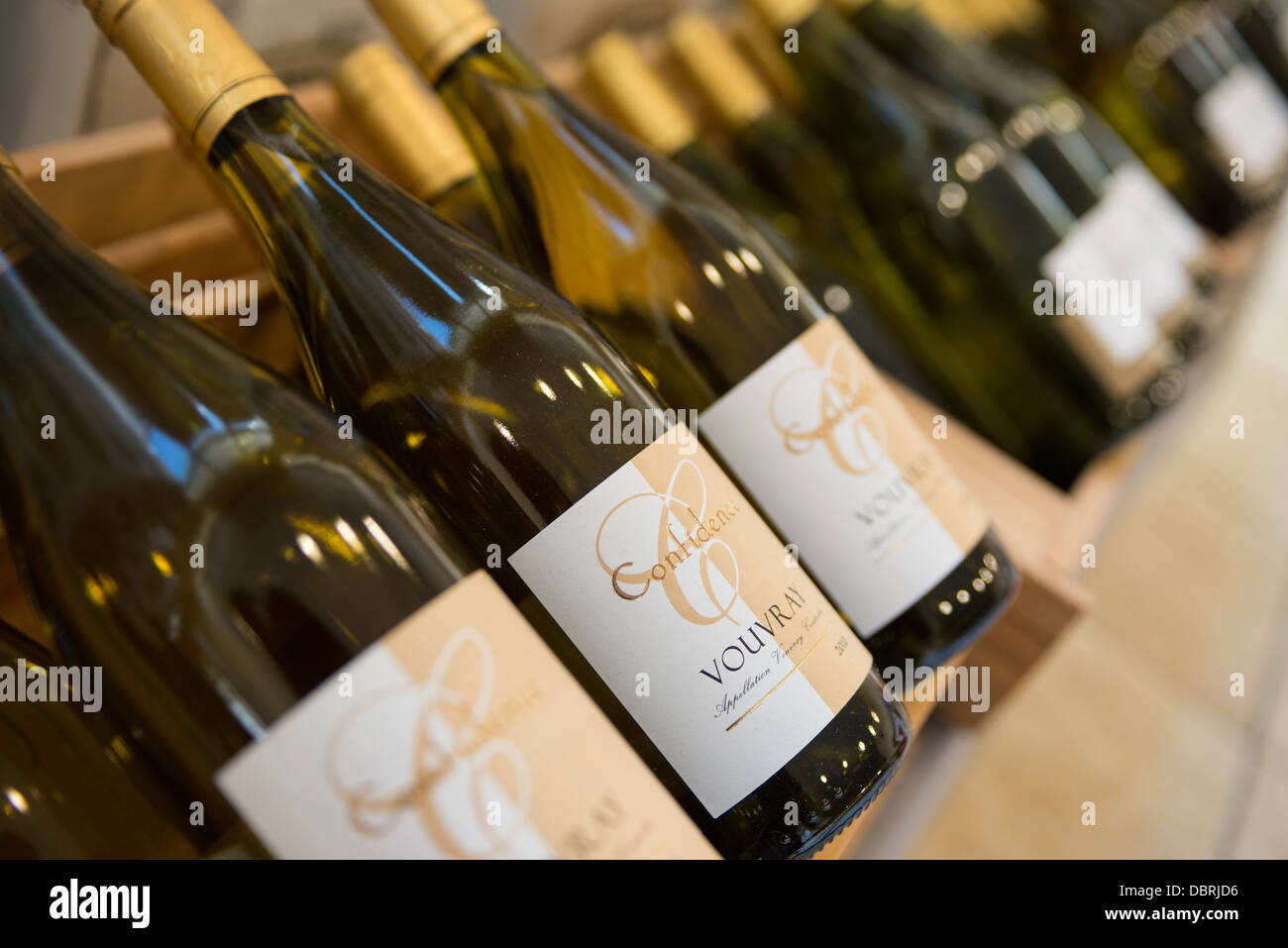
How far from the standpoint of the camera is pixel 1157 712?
94cm

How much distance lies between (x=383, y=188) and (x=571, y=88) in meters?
0.28

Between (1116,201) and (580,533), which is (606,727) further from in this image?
(1116,201)

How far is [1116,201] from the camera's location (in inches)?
26.3

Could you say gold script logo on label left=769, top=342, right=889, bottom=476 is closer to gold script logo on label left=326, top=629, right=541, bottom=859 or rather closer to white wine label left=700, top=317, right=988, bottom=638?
white wine label left=700, top=317, right=988, bottom=638

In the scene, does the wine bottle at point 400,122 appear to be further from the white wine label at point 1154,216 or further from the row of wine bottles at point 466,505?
the white wine label at point 1154,216

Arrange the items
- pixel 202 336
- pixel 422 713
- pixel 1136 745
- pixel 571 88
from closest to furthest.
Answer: pixel 422 713
pixel 202 336
pixel 571 88
pixel 1136 745

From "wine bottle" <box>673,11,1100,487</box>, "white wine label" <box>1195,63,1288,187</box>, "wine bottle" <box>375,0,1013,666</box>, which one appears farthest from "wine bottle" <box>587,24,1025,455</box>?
"white wine label" <box>1195,63,1288,187</box>

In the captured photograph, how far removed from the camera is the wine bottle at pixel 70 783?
0.31 m

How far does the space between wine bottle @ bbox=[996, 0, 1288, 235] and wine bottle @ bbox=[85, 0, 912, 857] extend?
80cm

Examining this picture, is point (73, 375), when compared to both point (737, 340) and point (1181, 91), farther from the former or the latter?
point (1181, 91)

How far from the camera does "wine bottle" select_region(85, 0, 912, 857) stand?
0.32m

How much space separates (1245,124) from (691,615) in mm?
886

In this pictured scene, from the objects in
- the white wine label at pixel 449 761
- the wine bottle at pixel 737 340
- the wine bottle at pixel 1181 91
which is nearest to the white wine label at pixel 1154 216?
the wine bottle at pixel 1181 91

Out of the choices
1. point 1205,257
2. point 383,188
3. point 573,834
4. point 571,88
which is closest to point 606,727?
point 573,834
